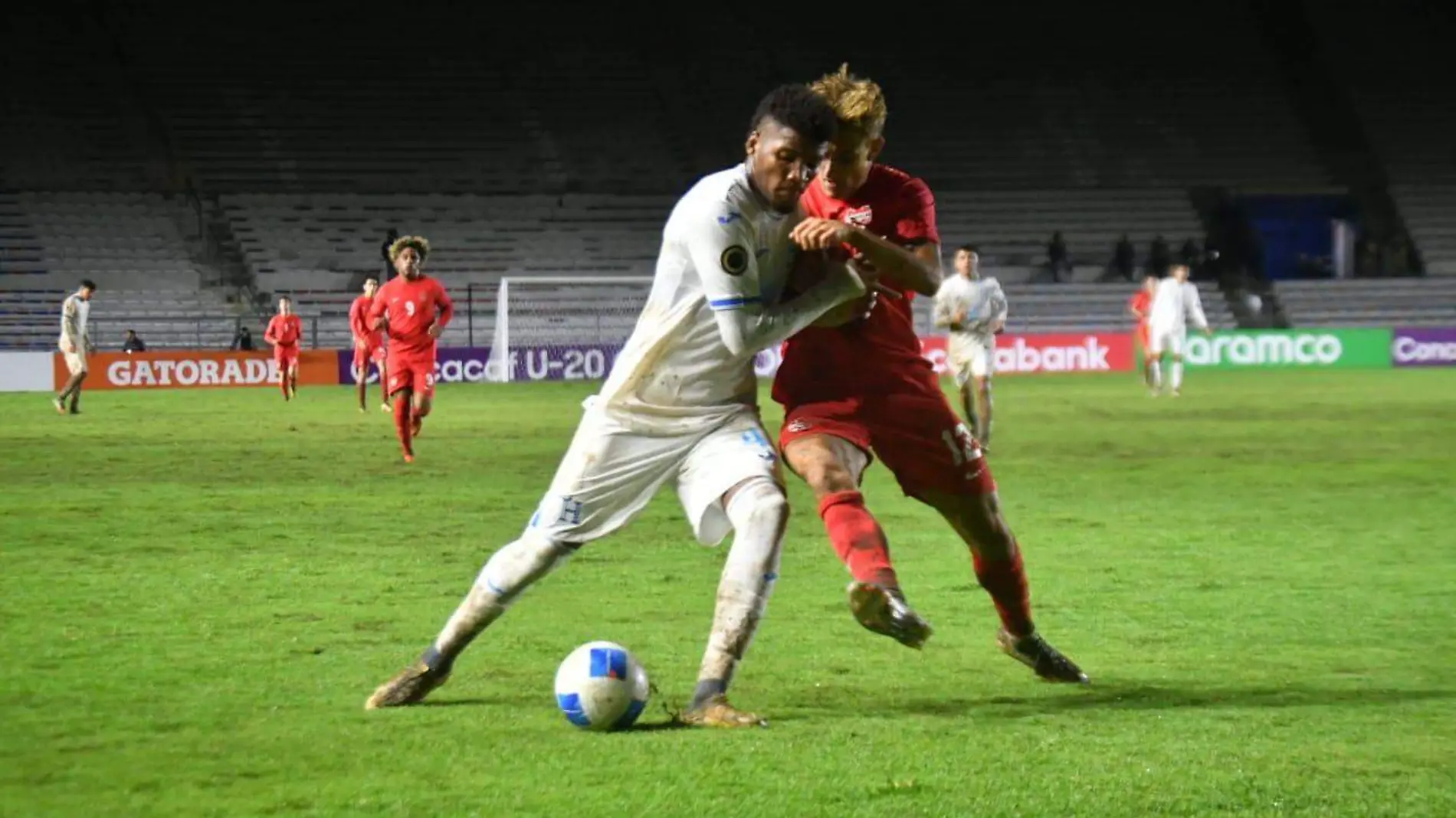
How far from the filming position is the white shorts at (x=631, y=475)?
654cm

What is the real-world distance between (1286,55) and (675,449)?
53248 millimetres

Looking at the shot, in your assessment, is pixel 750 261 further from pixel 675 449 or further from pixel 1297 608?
pixel 1297 608

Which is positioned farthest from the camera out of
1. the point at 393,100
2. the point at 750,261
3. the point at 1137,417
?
the point at 393,100

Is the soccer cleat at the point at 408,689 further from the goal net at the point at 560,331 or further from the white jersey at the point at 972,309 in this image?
the goal net at the point at 560,331

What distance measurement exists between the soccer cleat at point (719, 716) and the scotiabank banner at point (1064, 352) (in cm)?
3745

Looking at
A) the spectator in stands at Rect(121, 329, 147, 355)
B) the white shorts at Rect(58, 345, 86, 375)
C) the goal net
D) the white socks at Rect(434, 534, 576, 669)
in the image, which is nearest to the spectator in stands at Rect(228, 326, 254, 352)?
the spectator in stands at Rect(121, 329, 147, 355)

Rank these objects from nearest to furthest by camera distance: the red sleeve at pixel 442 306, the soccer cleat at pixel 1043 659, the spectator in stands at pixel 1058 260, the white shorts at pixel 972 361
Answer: the soccer cleat at pixel 1043 659, the red sleeve at pixel 442 306, the white shorts at pixel 972 361, the spectator in stands at pixel 1058 260

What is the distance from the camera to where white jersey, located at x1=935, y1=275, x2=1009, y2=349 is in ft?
69.7

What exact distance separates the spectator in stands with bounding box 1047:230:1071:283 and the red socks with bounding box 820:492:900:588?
41303 mm

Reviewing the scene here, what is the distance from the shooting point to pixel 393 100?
161 ft

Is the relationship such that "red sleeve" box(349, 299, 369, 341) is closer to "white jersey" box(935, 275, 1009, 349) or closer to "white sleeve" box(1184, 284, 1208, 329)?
"white jersey" box(935, 275, 1009, 349)

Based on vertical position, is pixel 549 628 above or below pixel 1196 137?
below

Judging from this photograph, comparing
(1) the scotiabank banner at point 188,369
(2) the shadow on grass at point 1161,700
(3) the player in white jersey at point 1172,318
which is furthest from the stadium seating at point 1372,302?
(2) the shadow on grass at point 1161,700

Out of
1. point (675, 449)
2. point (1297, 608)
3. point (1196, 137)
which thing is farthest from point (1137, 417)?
point (1196, 137)
